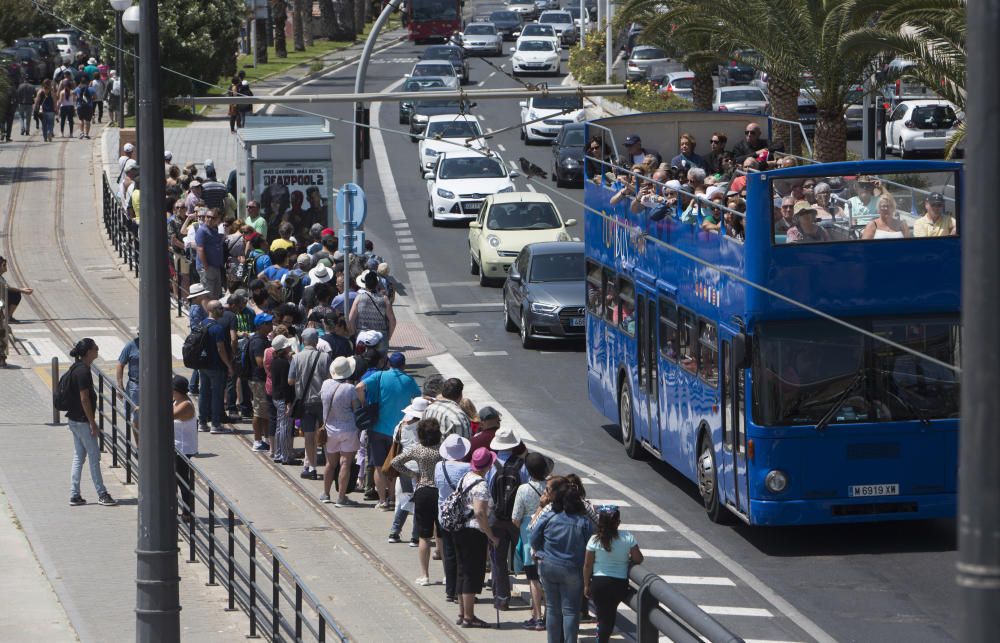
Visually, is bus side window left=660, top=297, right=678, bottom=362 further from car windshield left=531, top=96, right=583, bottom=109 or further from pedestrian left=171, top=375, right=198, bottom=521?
car windshield left=531, top=96, right=583, bottom=109

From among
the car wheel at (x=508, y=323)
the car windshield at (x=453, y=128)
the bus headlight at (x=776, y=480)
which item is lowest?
the car wheel at (x=508, y=323)

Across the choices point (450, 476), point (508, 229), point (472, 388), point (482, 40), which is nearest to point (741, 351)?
point (450, 476)

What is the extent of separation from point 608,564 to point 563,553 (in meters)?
0.51

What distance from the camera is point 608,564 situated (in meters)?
11.0

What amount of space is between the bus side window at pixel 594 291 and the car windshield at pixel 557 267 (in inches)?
205

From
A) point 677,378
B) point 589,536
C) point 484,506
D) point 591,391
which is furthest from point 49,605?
point 591,391

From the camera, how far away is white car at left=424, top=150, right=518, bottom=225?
3878 centimetres

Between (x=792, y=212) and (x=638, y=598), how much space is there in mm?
5976

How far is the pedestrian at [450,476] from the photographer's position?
42.9 ft

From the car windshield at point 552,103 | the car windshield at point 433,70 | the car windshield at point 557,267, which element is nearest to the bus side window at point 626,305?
the car windshield at point 557,267

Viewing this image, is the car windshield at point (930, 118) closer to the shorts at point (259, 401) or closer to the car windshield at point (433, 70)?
the car windshield at point (433, 70)

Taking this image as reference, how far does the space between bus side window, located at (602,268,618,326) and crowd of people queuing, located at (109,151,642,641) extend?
2.76 m

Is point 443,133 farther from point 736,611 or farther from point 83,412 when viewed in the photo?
point 736,611

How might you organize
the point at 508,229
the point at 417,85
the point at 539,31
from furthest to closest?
1. the point at 539,31
2. the point at 417,85
3. the point at 508,229
